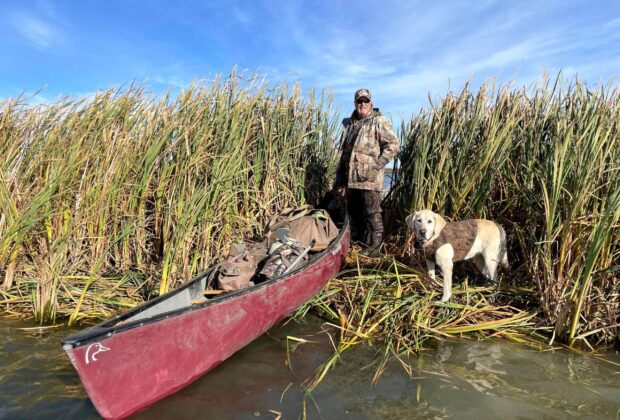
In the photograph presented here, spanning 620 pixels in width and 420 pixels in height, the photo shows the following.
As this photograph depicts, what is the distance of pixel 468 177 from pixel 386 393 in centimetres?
272

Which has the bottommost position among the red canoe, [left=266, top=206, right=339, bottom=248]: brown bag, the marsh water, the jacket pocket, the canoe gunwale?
the marsh water

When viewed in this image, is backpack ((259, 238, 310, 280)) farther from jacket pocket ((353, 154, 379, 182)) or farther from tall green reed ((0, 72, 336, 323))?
jacket pocket ((353, 154, 379, 182))

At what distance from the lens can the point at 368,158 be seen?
17.2 ft

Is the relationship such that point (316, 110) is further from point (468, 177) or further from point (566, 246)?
point (566, 246)

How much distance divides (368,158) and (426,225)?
Result: 5.28ft

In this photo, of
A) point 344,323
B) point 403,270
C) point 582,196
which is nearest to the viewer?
point 582,196

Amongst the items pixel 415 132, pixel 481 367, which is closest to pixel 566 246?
pixel 481 367

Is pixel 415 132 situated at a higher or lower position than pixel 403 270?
higher

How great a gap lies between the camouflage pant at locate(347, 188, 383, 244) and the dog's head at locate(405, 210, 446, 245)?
1.35 meters

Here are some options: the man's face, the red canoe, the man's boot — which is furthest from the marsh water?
the man's face

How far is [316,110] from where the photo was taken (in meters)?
6.19

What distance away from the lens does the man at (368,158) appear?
521 centimetres

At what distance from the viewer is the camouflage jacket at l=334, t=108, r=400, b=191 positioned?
5.20 metres

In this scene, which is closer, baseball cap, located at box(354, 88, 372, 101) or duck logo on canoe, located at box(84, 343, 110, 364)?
duck logo on canoe, located at box(84, 343, 110, 364)
